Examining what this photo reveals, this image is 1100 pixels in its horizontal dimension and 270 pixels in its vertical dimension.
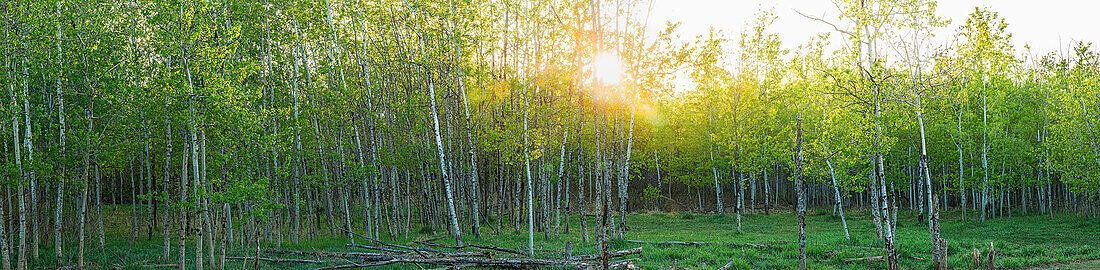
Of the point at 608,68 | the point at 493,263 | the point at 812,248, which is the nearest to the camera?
the point at 493,263

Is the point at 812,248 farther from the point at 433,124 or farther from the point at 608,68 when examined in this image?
the point at 433,124

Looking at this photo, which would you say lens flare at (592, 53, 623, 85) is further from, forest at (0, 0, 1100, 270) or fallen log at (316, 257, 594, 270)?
fallen log at (316, 257, 594, 270)

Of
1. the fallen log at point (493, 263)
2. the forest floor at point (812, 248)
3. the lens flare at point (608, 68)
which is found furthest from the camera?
the lens flare at point (608, 68)

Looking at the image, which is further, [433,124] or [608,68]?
[433,124]

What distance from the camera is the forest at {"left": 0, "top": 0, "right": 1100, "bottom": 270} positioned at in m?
11.8

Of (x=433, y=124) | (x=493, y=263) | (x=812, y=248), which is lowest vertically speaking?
(x=812, y=248)

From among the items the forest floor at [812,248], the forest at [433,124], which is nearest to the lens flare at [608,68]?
the forest at [433,124]

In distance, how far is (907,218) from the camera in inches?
1233

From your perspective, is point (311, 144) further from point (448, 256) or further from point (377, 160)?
point (448, 256)

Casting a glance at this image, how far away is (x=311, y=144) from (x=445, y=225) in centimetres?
528

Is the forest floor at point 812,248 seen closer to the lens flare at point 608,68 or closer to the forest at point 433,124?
the forest at point 433,124

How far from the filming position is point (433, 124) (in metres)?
20.5

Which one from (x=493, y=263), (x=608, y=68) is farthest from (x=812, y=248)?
(x=493, y=263)

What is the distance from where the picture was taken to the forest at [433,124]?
11.8m
